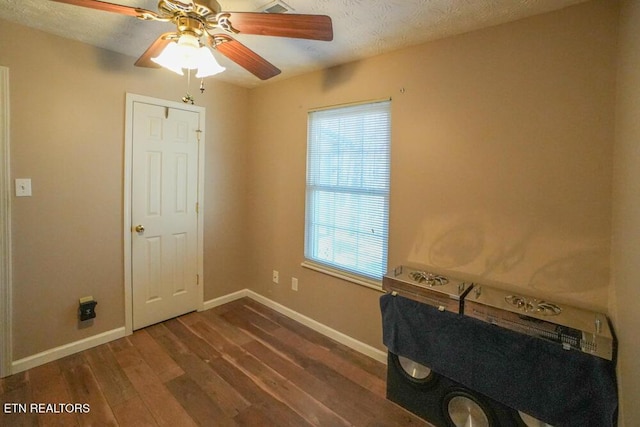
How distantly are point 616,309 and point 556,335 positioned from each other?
0.27m

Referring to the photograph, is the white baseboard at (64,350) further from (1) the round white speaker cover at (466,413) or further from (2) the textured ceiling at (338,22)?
(1) the round white speaker cover at (466,413)

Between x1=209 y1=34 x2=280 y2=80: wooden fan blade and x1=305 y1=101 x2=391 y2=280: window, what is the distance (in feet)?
2.70

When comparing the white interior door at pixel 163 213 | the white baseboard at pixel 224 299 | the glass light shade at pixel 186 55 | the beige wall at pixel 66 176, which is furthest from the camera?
the white baseboard at pixel 224 299

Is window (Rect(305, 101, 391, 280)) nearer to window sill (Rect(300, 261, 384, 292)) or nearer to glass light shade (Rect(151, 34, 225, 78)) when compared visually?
window sill (Rect(300, 261, 384, 292))

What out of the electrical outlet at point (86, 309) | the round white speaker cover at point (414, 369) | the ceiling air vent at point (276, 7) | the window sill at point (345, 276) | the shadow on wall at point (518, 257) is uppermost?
the ceiling air vent at point (276, 7)

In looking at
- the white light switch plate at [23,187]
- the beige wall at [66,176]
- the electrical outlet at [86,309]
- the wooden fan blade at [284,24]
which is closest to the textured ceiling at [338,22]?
the beige wall at [66,176]

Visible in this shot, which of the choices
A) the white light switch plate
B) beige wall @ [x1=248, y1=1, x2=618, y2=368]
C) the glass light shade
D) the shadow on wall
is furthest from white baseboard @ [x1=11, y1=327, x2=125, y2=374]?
the shadow on wall

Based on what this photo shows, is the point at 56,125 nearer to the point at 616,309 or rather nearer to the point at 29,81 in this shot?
the point at 29,81

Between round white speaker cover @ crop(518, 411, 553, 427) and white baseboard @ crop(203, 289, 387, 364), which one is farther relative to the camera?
white baseboard @ crop(203, 289, 387, 364)

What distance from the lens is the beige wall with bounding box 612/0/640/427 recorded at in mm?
1003

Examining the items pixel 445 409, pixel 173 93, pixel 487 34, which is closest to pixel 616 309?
pixel 445 409

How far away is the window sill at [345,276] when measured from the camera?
7.70 feet

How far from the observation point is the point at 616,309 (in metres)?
1.32

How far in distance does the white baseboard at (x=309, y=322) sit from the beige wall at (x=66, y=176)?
1.01 metres
